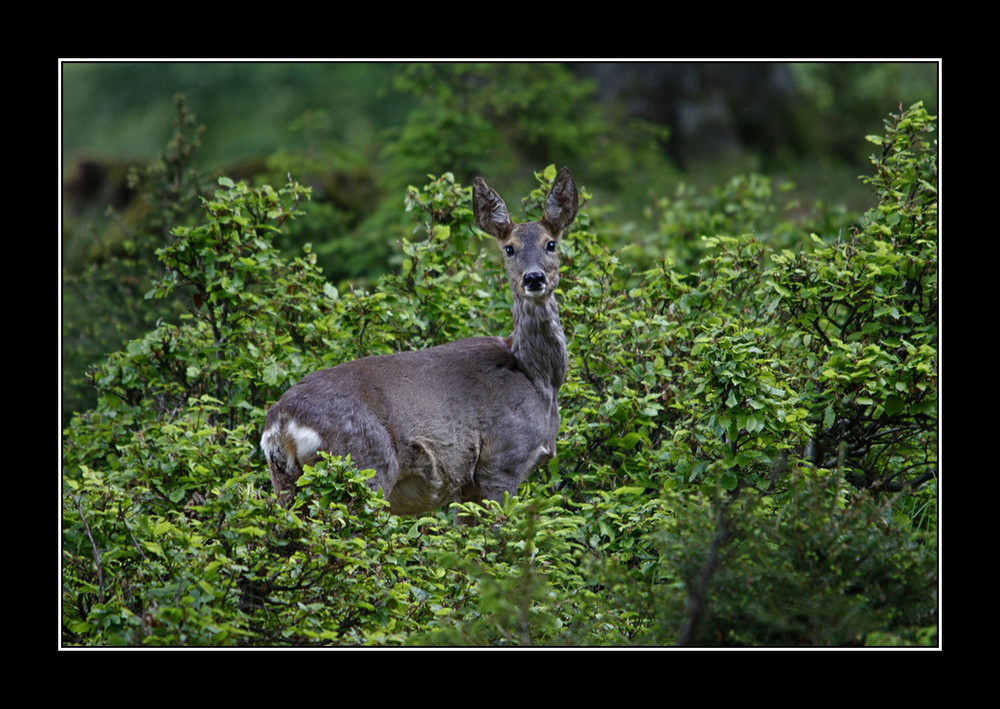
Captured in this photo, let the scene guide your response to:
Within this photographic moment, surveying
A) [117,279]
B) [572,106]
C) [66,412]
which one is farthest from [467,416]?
[572,106]

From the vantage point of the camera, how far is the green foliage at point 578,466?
4965mm

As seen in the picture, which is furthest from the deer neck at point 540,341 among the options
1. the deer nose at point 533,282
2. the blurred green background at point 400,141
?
the blurred green background at point 400,141

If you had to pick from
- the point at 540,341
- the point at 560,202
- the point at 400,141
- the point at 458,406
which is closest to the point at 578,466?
the point at 540,341

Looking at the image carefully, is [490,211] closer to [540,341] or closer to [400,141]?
[540,341]

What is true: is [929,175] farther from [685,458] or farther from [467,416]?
[467,416]

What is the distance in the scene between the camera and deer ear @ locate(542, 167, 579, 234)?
24.4ft

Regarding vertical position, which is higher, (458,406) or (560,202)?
(560,202)

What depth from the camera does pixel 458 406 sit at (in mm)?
7020

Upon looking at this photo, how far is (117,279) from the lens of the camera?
35.9 ft

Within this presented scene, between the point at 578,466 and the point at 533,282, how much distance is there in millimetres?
1605

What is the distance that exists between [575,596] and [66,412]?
553 cm

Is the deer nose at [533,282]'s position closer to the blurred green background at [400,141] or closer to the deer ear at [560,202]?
the deer ear at [560,202]

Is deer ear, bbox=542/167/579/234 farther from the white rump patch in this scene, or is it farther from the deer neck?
the white rump patch

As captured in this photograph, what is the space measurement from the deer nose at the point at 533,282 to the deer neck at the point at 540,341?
0.72 ft
